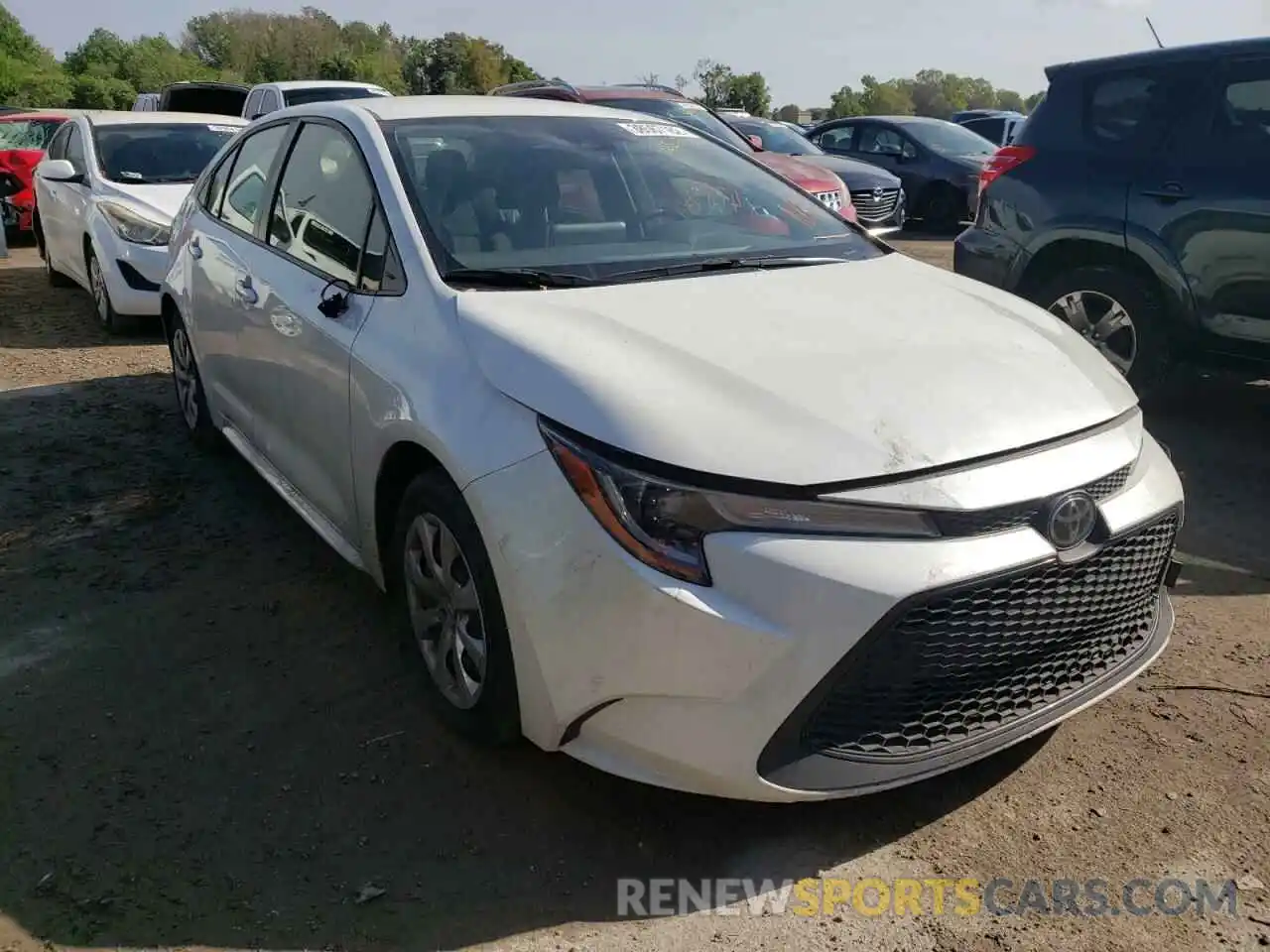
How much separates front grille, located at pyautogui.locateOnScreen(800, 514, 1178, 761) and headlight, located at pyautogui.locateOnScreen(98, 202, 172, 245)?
22.4 feet

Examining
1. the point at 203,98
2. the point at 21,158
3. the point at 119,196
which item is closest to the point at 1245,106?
the point at 119,196

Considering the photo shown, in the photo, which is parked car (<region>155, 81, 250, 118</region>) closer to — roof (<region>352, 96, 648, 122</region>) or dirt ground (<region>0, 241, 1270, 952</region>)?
roof (<region>352, 96, 648, 122</region>)

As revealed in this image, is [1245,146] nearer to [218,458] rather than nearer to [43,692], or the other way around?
[218,458]

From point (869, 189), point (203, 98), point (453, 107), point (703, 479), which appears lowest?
point (869, 189)

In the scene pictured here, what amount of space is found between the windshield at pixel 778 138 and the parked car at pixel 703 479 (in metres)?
10.6

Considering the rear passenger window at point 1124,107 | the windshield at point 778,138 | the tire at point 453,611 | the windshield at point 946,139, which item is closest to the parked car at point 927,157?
the windshield at point 946,139

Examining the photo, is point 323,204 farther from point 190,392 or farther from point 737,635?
point 737,635

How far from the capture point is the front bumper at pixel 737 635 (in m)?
2.21

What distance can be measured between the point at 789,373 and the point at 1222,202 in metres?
3.57

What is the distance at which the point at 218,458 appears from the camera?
530 centimetres

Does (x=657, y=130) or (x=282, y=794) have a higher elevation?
(x=657, y=130)

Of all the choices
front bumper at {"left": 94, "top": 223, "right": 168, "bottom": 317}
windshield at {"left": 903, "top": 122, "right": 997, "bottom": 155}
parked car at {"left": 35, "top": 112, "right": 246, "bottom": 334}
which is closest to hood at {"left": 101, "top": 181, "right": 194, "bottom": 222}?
parked car at {"left": 35, "top": 112, "right": 246, "bottom": 334}

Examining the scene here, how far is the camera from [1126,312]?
18.3 feet

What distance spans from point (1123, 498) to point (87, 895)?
2.51 meters
